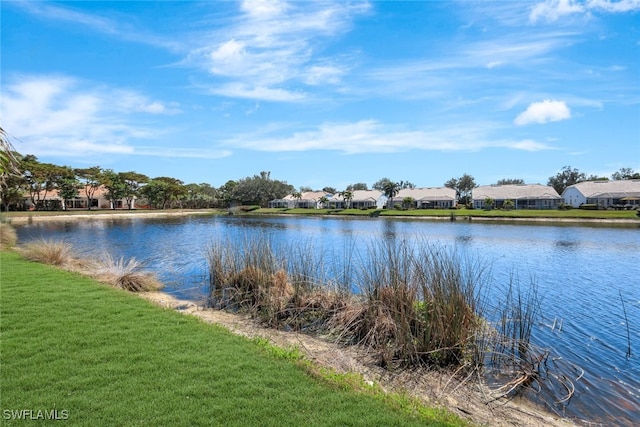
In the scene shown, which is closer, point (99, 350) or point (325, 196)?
point (99, 350)

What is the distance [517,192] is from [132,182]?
64685mm

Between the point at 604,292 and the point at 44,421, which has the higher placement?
the point at 44,421

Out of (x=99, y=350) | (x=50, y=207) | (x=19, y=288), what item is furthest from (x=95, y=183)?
(x=99, y=350)

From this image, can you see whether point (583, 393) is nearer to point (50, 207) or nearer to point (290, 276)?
point (290, 276)

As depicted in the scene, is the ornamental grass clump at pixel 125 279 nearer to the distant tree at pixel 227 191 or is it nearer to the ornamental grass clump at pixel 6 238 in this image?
the ornamental grass clump at pixel 6 238

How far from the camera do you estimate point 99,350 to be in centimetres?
427

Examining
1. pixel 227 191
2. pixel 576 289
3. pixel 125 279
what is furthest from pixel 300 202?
pixel 125 279

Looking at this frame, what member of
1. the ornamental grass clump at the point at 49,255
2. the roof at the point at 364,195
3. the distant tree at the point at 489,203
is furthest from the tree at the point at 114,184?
the distant tree at the point at 489,203

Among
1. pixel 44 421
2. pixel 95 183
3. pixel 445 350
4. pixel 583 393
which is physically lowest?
pixel 583 393

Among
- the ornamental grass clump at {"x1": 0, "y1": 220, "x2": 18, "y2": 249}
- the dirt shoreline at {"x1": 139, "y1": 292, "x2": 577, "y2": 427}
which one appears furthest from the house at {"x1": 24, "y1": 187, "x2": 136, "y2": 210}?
the dirt shoreline at {"x1": 139, "y1": 292, "x2": 577, "y2": 427}

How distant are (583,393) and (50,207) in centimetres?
6746

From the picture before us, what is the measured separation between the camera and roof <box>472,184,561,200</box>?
5894cm

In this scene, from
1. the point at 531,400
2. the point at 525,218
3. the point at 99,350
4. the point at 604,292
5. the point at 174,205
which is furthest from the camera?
the point at 174,205

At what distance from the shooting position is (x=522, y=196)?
196ft
